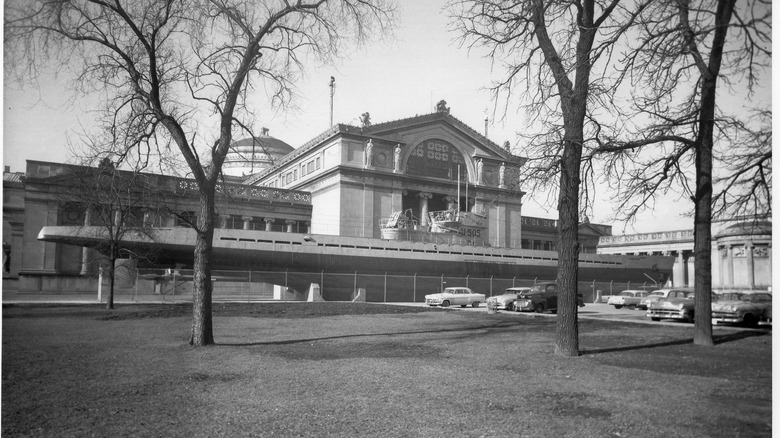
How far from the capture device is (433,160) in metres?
37.8

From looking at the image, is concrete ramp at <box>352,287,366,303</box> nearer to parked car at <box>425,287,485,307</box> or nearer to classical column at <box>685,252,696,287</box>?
parked car at <box>425,287,485,307</box>

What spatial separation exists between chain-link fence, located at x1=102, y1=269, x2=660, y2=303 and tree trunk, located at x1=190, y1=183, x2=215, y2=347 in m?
16.0

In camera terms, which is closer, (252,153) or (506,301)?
(252,153)

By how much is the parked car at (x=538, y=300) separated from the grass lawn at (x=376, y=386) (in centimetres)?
1117

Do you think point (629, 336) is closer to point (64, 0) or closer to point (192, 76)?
point (192, 76)

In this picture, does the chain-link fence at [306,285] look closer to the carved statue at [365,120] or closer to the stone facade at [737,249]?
the carved statue at [365,120]

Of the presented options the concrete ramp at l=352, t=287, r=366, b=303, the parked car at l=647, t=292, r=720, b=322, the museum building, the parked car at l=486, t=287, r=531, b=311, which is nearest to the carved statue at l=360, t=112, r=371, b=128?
the museum building

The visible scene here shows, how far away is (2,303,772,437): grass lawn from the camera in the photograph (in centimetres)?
446

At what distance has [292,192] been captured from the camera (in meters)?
38.7

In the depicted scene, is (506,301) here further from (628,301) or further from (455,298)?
(628,301)

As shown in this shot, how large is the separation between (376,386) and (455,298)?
20312mm

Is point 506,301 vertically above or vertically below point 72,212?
below

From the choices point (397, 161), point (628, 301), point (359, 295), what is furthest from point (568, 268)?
point (397, 161)

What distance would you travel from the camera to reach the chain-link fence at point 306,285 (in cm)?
2548
